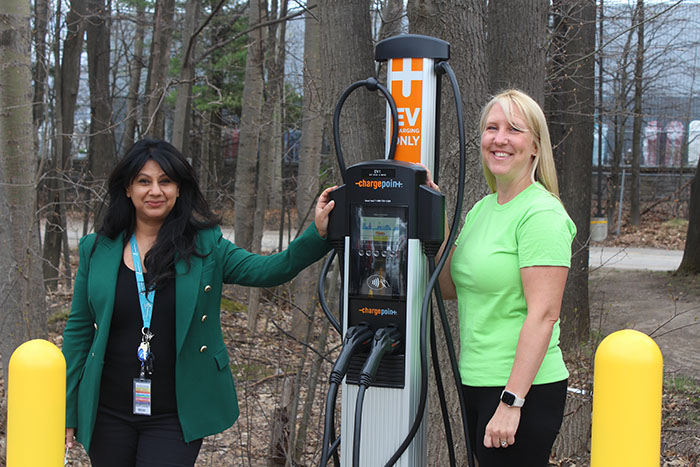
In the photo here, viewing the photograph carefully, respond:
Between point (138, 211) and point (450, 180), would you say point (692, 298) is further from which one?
point (138, 211)

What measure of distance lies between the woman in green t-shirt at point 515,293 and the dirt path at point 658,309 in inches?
175

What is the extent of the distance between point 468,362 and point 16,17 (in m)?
3.67

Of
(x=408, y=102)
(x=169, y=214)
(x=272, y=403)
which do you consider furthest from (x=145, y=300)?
(x=272, y=403)

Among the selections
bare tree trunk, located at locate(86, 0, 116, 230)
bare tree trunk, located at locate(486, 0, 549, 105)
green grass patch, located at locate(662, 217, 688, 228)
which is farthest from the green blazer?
green grass patch, located at locate(662, 217, 688, 228)

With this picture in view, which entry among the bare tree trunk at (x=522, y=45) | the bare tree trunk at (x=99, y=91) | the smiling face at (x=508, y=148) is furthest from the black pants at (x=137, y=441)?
the bare tree trunk at (x=99, y=91)

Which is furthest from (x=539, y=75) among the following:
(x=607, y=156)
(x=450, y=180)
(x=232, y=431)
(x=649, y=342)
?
(x=607, y=156)

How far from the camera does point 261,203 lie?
10508 mm

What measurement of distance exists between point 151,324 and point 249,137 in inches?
298

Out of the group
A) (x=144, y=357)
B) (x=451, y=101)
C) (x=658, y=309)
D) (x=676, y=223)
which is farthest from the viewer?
(x=676, y=223)

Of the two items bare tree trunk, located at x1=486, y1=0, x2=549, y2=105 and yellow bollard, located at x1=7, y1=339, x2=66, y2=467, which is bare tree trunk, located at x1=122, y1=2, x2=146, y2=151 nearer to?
bare tree trunk, located at x1=486, y1=0, x2=549, y2=105

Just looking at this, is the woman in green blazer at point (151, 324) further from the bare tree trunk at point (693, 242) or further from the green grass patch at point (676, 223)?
the green grass patch at point (676, 223)

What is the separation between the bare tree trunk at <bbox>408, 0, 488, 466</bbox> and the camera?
3744mm

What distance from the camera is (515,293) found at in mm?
2330

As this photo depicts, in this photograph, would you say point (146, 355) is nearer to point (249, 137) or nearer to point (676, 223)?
point (249, 137)
